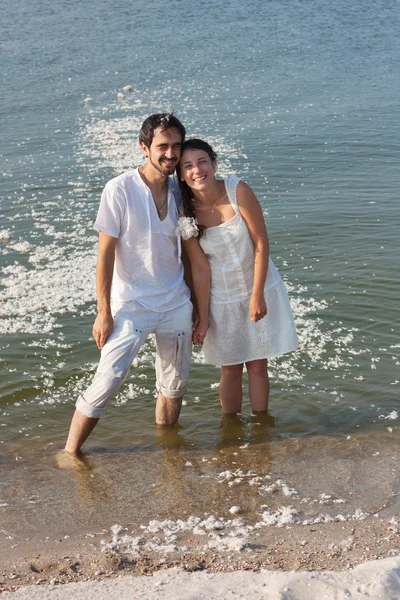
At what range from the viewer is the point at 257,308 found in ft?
16.7

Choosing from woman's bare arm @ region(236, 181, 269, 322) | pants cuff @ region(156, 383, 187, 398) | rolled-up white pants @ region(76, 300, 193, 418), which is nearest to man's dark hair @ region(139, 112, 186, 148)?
woman's bare arm @ region(236, 181, 269, 322)

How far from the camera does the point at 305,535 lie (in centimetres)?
430

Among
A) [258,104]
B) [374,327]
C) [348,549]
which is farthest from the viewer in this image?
[258,104]

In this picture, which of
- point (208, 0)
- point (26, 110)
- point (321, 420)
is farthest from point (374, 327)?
point (208, 0)

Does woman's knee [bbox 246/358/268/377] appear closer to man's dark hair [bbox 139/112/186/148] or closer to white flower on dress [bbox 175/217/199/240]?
white flower on dress [bbox 175/217/199/240]

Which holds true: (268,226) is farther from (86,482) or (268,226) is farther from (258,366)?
(86,482)

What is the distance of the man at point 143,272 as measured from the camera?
4805 millimetres

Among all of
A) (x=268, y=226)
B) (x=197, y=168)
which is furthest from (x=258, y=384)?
(x=268, y=226)

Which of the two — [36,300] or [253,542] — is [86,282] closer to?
[36,300]

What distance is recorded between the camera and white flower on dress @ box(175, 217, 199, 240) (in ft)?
16.0

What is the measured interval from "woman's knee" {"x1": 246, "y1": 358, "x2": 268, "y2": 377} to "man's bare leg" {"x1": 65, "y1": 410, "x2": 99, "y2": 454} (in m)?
1.06

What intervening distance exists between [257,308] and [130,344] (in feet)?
2.58

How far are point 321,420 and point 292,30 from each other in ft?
57.1

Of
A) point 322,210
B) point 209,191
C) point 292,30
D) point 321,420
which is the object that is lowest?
point 321,420
